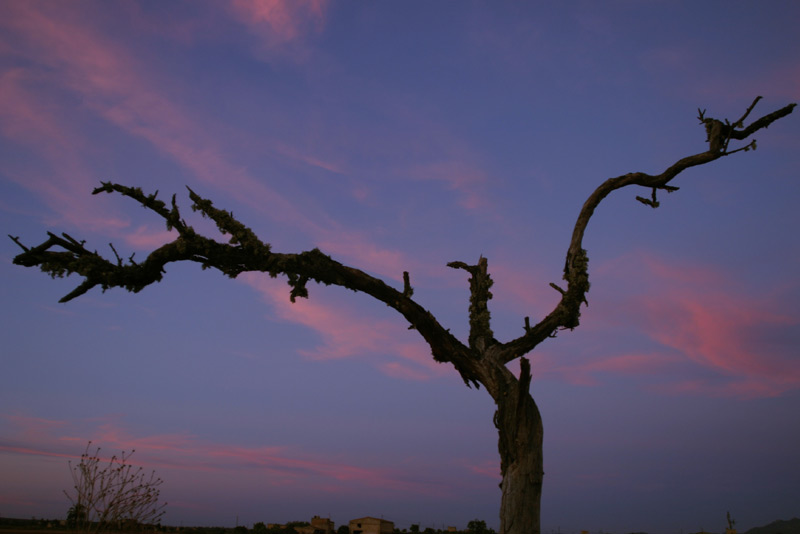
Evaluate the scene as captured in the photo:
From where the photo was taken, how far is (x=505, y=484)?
9.72 meters

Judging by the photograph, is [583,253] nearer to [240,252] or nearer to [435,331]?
[435,331]

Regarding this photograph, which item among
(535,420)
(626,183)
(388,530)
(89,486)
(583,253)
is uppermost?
(626,183)

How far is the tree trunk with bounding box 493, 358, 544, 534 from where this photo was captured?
9398 millimetres

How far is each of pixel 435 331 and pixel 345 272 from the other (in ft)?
6.31

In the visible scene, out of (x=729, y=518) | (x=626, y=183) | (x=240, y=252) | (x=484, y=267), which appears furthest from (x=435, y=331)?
(x=729, y=518)

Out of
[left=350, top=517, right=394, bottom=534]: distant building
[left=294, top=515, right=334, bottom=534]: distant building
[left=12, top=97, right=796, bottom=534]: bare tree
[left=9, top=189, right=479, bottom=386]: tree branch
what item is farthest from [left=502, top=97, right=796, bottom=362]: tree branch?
[left=294, top=515, right=334, bottom=534]: distant building

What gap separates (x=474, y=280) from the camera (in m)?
11.6

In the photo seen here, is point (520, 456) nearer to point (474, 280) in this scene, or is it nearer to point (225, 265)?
point (474, 280)

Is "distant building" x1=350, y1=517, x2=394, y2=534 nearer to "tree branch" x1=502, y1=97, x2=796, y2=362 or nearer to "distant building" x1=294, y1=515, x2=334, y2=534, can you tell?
"distant building" x1=294, y1=515, x2=334, y2=534

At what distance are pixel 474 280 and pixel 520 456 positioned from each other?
3.41 metres

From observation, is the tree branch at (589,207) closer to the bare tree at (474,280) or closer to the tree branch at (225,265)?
the bare tree at (474,280)

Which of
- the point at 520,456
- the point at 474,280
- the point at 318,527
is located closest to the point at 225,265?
the point at 474,280

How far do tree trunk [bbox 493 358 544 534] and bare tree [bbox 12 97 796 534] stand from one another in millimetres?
15

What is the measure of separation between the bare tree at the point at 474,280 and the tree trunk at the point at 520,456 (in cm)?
2
